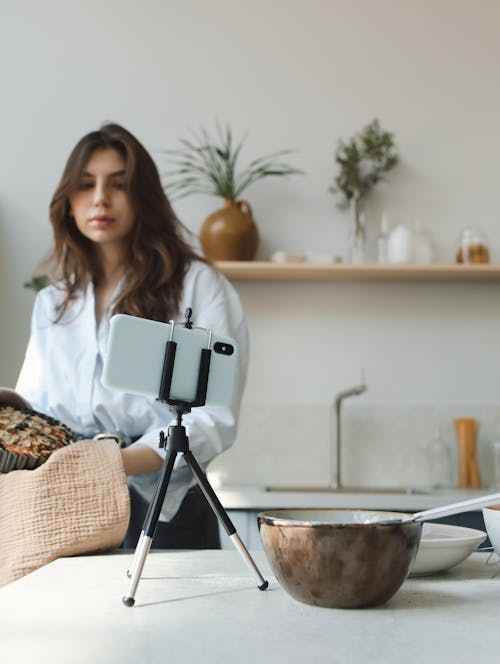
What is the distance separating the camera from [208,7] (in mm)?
3244

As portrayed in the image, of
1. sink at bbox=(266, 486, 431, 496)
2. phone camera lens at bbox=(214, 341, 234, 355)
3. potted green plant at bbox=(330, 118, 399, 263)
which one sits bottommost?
sink at bbox=(266, 486, 431, 496)

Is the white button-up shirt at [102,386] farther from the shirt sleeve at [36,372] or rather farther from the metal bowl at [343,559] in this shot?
→ the metal bowl at [343,559]

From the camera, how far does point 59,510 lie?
102cm

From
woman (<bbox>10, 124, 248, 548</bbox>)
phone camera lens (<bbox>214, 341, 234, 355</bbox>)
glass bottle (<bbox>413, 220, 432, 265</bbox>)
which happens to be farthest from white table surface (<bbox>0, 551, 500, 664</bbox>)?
glass bottle (<bbox>413, 220, 432, 265</bbox>)

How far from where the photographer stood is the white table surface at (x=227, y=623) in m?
0.56

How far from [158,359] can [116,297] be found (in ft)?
2.56

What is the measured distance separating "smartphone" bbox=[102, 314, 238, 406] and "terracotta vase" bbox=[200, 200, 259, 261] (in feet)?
6.97

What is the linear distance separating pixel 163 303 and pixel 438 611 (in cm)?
91

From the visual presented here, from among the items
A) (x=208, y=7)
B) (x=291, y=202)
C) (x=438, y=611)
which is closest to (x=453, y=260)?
(x=291, y=202)

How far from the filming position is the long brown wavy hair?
4.94 ft

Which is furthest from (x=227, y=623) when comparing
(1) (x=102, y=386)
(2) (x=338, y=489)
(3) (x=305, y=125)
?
(3) (x=305, y=125)

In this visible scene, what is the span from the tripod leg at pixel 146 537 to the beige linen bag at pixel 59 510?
0.27m

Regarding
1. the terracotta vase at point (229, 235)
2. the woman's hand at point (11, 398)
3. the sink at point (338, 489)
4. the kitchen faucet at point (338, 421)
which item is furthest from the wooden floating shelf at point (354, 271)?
the woman's hand at point (11, 398)

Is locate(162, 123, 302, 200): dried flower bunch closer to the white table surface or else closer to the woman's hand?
the woman's hand
